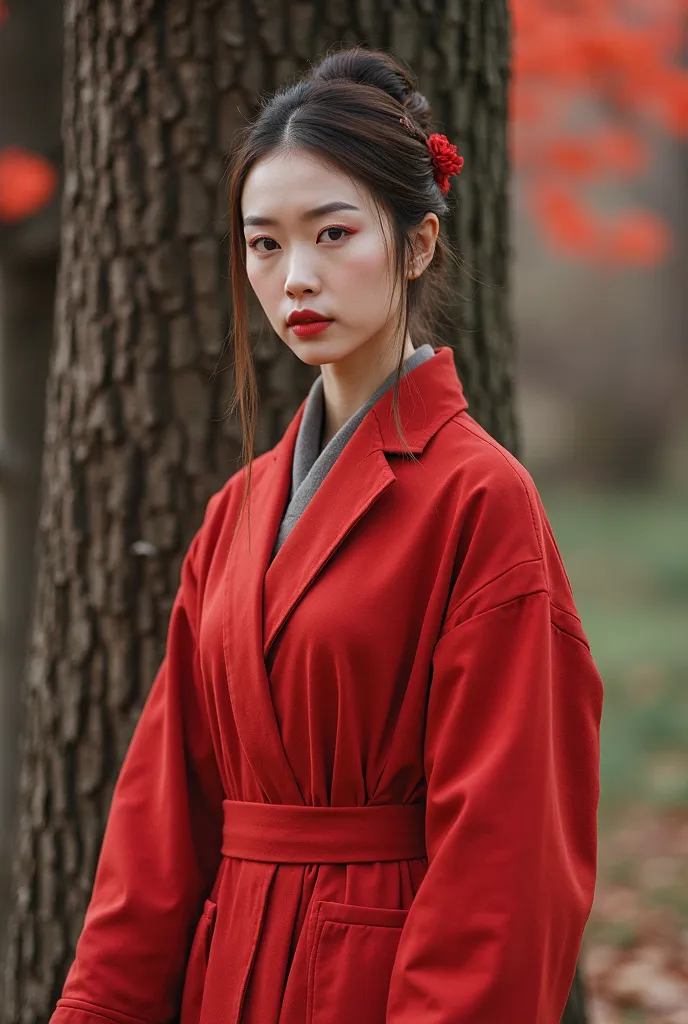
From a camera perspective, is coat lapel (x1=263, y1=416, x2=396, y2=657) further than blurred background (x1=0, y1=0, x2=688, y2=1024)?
No

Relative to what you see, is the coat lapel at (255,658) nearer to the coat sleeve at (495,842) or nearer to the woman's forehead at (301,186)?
the coat sleeve at (495,842)

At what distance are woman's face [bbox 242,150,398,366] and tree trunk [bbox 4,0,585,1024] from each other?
652mm

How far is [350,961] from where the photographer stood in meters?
1.59

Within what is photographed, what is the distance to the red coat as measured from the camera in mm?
1488

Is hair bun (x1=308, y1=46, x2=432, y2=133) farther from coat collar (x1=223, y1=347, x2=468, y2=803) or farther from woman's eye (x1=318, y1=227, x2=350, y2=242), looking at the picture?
coat collar (x1=223, y1=347, x2=468, y2=803)

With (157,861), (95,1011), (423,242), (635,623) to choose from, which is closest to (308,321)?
(423,242)

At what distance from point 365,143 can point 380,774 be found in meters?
0.93

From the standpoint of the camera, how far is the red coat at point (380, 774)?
1488mm

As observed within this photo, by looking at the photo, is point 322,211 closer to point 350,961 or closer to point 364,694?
point 364,694

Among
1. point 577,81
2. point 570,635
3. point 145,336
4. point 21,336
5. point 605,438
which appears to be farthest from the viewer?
point 605,438

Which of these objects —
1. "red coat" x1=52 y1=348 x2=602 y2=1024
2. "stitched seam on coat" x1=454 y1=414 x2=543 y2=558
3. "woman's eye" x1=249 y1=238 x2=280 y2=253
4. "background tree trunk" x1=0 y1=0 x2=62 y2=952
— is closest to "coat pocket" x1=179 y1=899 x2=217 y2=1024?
"red coat" x1=52 y1=348 x2=602 y2=1024

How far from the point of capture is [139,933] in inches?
72.1

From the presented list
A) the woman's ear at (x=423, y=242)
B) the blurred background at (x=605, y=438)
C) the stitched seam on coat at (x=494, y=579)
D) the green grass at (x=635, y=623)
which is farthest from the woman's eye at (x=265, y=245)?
the green grass at (x=635, y=623)

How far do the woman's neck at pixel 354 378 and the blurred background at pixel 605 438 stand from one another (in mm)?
874
